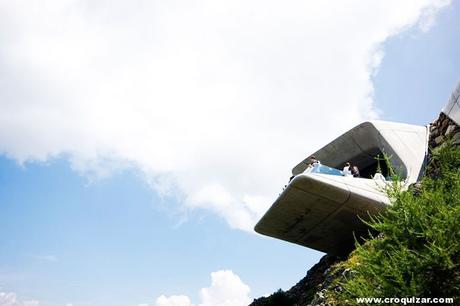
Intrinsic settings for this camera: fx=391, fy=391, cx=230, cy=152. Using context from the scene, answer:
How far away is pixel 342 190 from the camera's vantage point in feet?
50.6

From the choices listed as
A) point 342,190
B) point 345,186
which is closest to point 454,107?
point 345,186

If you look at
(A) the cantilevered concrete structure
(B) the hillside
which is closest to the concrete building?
(A) the cantilevered concrete structure

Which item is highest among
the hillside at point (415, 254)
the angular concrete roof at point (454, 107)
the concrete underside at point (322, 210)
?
the angular concrete roof at point (454, 107)

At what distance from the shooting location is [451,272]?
789 cm

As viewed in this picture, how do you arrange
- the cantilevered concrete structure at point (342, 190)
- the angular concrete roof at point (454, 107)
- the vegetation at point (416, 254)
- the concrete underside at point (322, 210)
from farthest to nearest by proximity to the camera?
1. the angular concrete roof at point (454, 107)
2. the cantilevered concrete structure at point (342, 190)
3. the concrete underside at point (322, 210)
4. the vegetation at point (416, 254)

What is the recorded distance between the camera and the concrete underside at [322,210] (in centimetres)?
1538

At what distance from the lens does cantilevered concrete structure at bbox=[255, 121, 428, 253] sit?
51.0ft

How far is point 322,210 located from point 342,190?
64.1 inches

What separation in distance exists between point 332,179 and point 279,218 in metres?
3.57

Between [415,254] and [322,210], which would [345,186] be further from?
[415,254]

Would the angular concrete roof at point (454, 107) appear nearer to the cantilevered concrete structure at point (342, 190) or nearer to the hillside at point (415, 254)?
the cantilevered concrete structure at point (342, 190)

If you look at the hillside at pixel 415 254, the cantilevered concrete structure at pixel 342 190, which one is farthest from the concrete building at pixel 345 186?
the hillside at pixel 415 254

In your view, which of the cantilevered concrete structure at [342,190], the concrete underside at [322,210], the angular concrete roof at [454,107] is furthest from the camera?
the angular concrete roof at [454,107]

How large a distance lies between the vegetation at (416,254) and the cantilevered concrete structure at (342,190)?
133 inches
